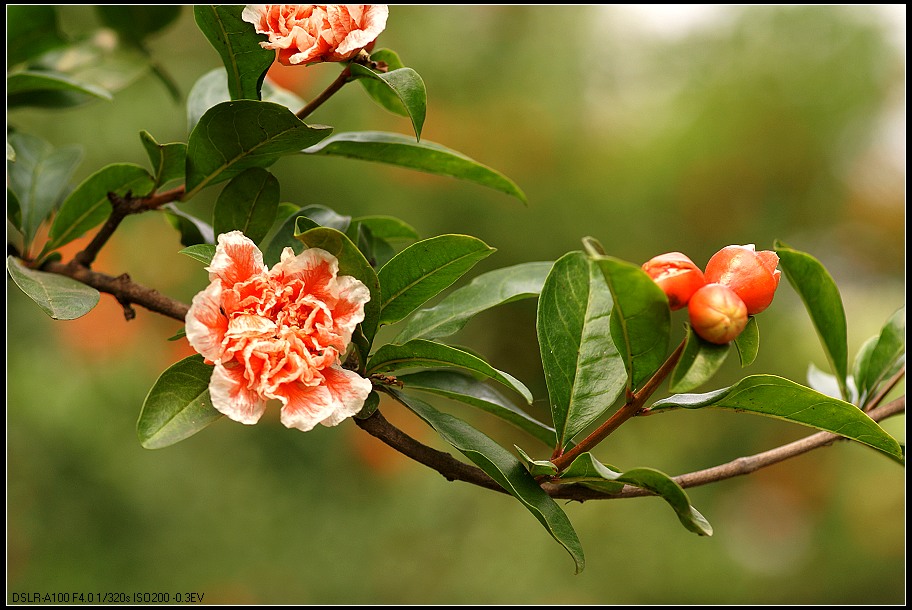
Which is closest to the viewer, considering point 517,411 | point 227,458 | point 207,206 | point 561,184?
point 517,411

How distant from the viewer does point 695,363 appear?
1.13ft

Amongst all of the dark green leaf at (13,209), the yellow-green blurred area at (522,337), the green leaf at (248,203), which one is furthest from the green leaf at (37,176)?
the yellow-green blurred area at (522,337)

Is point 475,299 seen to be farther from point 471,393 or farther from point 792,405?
point 792,405

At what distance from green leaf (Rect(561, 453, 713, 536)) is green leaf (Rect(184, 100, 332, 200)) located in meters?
0.23

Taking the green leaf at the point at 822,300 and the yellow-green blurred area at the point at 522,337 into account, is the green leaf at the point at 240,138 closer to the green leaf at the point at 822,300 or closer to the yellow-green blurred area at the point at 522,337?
the green leaf at the point at 822,300

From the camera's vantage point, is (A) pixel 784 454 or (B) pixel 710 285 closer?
(B) pixel 710 285

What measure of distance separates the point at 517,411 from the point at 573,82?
208 centimetres

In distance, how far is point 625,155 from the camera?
2330 mm

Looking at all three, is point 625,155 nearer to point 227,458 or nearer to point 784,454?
point 227,458

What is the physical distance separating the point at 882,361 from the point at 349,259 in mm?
424

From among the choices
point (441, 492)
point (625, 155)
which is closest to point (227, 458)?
point (441, 492)

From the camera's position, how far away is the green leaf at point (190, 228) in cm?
58

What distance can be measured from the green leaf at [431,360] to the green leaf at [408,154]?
0.15 meters

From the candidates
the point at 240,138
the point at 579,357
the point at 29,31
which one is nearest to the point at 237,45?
the point at 240,138
